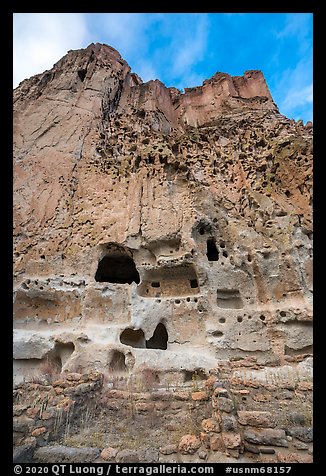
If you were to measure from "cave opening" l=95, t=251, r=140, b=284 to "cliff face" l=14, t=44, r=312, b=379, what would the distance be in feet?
0.39

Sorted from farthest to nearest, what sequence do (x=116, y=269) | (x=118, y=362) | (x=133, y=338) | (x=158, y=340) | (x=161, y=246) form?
(x=116, y=269) → (x=158, y=340) → (x=161, y=246) → (x=133, y=338) → (x=118, y=362)

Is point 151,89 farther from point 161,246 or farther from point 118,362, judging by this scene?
point 118,362

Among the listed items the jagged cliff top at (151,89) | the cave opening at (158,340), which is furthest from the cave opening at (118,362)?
the jagged cliff top at (151,89)

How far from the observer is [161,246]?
10930mm

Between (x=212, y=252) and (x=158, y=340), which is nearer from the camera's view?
(x=158, y=340)

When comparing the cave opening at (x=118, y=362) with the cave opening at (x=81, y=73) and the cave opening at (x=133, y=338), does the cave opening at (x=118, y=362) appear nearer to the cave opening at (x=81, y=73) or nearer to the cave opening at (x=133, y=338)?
the cave opening at (x=133, y=338)

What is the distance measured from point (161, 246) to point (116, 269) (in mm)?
3605

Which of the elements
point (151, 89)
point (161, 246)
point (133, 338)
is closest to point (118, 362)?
point (133, 338)

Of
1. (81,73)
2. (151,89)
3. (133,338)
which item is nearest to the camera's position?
(133,338)

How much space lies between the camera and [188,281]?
10.8 metres

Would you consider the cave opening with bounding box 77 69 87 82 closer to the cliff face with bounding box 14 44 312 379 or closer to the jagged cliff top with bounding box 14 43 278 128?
the jagged cliff top with bounding box 14 43 278 128

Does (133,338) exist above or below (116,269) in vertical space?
below

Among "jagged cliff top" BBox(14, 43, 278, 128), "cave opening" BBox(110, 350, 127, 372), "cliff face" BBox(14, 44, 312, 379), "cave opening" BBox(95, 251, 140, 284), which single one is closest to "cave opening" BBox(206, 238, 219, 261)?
"cliff face" BBox(14, 44, 312, 379)
